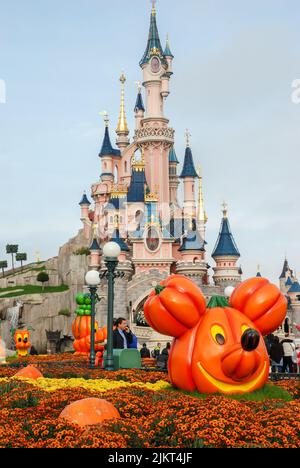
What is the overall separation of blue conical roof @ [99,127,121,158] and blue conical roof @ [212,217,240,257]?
42.3 ft

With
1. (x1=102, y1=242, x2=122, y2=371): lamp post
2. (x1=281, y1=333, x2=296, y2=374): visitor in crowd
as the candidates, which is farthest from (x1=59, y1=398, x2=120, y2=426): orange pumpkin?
(x1=281, y1=333, x2=296, y2=374): visitor in crowd

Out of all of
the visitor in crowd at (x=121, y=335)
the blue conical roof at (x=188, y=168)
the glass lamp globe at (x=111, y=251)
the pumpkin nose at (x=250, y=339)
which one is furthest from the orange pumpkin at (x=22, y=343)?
the blue conical roof at (x=188, y=168)

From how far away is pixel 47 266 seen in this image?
191 ft

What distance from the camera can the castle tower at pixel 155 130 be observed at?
48.6 meters

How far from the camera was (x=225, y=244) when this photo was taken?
45.1 meters

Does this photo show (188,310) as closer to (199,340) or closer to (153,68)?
(199,340)

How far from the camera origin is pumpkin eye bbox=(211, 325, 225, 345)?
28.7 feet

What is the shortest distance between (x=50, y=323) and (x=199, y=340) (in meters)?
39.7

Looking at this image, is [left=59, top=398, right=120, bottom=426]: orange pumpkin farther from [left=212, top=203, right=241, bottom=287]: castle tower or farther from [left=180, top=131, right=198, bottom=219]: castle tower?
[left=180, top=131, right=198, bottom=219]: castle tower

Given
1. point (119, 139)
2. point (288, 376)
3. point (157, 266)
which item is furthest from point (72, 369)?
point (119, 139)

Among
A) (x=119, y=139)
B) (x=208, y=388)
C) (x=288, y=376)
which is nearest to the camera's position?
(x=208, y=388)

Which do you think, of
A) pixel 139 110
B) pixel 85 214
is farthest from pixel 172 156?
pixel 85 214

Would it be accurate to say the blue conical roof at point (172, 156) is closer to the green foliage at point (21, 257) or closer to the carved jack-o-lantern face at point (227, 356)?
the green foliage at point (21, 257)

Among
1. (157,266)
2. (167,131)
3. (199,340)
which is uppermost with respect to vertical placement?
(167,131)
